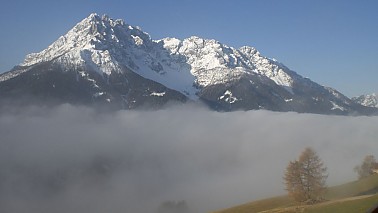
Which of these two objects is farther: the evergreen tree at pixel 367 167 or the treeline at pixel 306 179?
the evergreen tree at pixel 367 167

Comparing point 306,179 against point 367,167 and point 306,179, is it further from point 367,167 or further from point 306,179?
point 367,167

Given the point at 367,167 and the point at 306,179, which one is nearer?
the point at 306,179

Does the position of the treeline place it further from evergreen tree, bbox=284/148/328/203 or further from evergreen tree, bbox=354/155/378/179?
evergreen tree, bbox=354/155/378/179

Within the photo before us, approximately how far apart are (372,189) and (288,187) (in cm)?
1518

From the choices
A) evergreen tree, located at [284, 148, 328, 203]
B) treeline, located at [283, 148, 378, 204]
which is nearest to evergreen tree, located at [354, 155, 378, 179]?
treeline, located at [283, 148, 378, 204]

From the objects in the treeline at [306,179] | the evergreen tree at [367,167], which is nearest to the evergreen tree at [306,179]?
the treeline at [306,179]

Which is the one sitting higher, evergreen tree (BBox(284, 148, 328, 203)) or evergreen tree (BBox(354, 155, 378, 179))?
evergreen tree (BBox(354, 155, 378, 179))

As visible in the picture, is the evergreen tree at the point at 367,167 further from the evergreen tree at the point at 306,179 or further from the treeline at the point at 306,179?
the evergreen tree at the point at 306,179

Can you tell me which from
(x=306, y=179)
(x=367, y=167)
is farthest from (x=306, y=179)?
(x=367, y=167)

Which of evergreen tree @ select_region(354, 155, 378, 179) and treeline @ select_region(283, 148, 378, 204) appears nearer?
treeline @ select_region(283, 148, 378, 204)

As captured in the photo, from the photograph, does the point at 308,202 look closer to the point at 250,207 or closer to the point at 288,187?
the point at 288,187

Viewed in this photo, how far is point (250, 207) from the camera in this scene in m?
79.9

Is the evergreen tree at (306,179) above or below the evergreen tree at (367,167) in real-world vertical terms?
below

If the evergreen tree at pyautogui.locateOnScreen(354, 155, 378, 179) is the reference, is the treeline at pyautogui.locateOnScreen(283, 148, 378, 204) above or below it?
below
